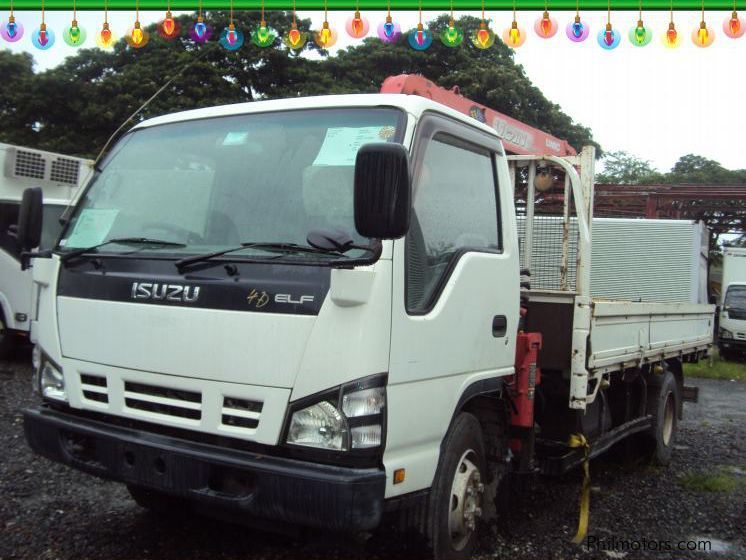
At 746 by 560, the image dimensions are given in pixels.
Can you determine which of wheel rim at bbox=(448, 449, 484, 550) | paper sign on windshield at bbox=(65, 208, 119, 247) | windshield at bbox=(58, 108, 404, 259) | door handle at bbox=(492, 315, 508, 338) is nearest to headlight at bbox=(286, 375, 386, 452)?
windshield at bbox=(58, 108, 404, 259)

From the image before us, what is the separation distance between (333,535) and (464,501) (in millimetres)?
794

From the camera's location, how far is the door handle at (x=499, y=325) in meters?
3.80

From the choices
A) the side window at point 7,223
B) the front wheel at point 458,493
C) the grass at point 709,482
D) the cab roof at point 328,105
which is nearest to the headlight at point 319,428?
the front wheel at point 458,493

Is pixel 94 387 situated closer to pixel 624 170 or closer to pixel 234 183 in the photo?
pixel 234 183

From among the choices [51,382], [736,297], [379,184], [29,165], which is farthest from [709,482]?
[736,297]

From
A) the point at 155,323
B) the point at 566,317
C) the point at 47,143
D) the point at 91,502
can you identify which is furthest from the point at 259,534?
the point at 47,143

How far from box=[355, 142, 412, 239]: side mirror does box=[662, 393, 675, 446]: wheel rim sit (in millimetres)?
4951

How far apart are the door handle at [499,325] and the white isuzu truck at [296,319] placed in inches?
2.0

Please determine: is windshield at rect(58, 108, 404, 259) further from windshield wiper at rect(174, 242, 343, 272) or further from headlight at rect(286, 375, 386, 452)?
headlight at rect(286, 375, 386, 452)

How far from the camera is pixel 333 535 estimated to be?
12.8 ft

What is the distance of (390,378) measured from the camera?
2938mm

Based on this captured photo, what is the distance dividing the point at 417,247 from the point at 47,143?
20301mm

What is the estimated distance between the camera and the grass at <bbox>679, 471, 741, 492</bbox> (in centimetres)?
583

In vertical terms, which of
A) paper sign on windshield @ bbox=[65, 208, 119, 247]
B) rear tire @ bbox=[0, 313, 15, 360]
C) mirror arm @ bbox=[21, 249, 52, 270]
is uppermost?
paper sign on windshield @ bbox=[65, 208, 119, 247]
